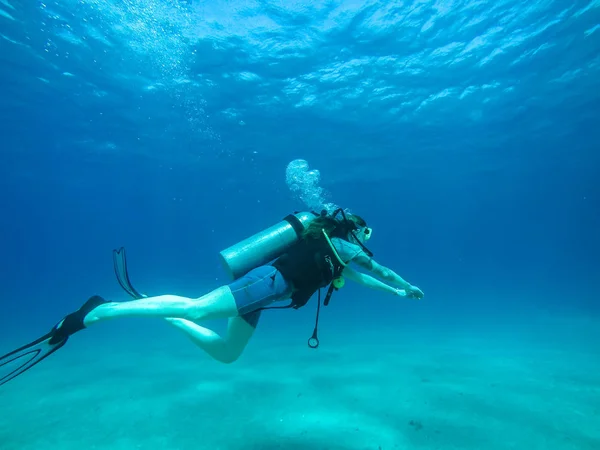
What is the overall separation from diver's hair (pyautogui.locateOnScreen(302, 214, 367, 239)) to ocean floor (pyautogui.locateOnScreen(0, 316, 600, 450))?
11.4ft

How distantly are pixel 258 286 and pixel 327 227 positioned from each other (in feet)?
3.85

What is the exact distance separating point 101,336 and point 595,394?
2563cm

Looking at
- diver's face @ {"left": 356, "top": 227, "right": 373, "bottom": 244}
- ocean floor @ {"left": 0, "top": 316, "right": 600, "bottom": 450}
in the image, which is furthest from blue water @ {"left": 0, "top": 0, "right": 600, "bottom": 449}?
diver's face @ {"left": 356, "top": 227, "right": 373, "bottom": 244}

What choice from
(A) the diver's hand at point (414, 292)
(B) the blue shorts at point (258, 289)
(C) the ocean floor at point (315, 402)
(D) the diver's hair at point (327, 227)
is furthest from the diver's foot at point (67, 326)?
(A) the diver's hand at point (414, 292)

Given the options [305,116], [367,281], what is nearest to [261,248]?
[367,281]

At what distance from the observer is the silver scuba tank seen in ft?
15.8

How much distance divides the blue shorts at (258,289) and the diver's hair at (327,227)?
2.14 ft

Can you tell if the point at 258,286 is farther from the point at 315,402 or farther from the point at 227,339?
the point at 315,402

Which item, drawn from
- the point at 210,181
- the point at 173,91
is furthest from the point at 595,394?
the point at 210,181

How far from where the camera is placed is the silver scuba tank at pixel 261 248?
15.8ft

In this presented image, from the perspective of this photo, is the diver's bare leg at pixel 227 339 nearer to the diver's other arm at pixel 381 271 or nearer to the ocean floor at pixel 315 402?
the ocean floor at pixel 315 402

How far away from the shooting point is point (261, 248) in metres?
4.94

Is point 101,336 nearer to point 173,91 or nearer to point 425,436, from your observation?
point 173,91

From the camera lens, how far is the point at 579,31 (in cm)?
1648
